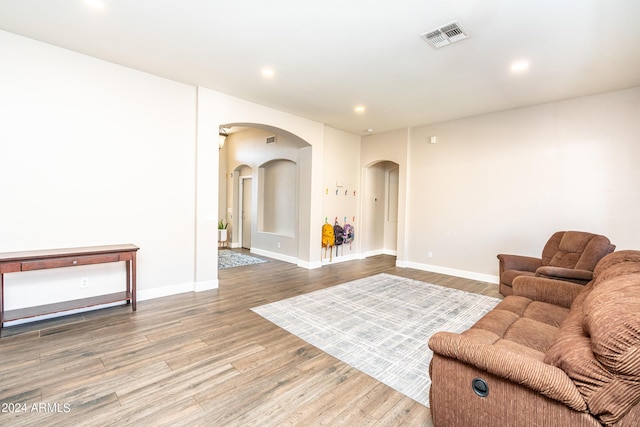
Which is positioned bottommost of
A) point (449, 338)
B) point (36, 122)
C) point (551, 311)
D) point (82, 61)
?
point (551, 311)

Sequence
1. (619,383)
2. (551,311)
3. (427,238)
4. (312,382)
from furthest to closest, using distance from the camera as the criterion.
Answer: (427,238) < (551,311) < (312,382) < (619,383)

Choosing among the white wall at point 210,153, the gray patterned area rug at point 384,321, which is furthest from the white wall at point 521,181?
the white wall at point 210,153

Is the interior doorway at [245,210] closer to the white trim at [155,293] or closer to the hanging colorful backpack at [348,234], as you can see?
the hanging colorful backpack at [348,234]

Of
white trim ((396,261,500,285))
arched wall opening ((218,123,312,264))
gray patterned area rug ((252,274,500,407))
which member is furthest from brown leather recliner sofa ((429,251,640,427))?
arched wall opening ((218,123,312,264))

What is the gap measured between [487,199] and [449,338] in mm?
4486

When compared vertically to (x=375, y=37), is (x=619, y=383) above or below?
below

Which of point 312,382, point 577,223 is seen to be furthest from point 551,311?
point 577,223

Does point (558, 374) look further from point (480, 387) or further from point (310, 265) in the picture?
point (310, 265)

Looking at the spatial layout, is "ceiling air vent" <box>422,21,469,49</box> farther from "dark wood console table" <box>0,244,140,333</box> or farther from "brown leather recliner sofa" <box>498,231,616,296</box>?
"dark wood console table" <box>0,244,140,333</box>

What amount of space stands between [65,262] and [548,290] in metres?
4.78

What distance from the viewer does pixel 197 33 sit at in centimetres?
294

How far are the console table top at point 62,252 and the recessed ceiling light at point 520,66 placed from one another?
4.99 metres

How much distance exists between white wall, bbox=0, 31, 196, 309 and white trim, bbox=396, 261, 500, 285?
4384mm

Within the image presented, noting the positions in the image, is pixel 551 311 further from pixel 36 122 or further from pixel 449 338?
pixel 36 122
